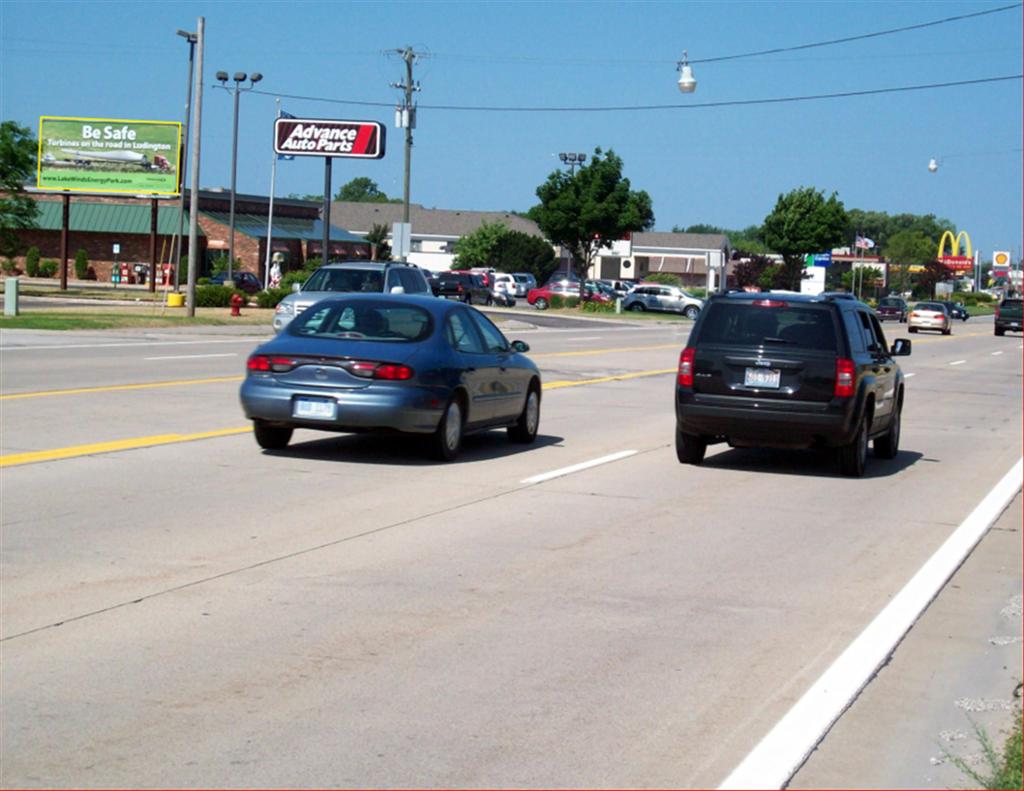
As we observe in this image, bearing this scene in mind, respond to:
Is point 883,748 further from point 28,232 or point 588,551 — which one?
point 28,232

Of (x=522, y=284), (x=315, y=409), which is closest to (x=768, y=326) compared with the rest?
(x=315, y=409)

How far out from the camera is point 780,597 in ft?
27.6

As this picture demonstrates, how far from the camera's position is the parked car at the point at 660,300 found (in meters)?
73.7

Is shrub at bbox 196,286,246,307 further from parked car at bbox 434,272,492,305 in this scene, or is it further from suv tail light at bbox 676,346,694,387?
suv tail light at bbox 676,346,694,387

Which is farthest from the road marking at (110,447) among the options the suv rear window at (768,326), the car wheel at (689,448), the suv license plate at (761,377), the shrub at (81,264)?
A: the shrub at (81,264)

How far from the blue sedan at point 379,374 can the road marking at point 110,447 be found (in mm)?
1145

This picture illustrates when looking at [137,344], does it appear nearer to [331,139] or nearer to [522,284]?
[331,139]

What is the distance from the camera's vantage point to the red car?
73.6 metres

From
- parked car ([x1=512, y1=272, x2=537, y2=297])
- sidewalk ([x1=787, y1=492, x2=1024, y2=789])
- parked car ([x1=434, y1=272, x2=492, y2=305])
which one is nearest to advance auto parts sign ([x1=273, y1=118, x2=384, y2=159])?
parked car ([x1=434, y1=272, x2=492, y2=305])

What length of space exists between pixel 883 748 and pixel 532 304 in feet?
226

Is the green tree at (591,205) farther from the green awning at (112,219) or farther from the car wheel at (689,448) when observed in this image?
the car wheel at (689,448)

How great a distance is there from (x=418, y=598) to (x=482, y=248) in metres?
97.0

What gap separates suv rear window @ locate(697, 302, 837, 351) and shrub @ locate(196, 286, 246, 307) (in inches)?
1429

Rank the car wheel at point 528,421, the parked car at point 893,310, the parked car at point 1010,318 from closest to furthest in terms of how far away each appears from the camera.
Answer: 1. the car wheel at point 528,421
2. the parked car at point 1010,318
3. the parked car at point 893,310
